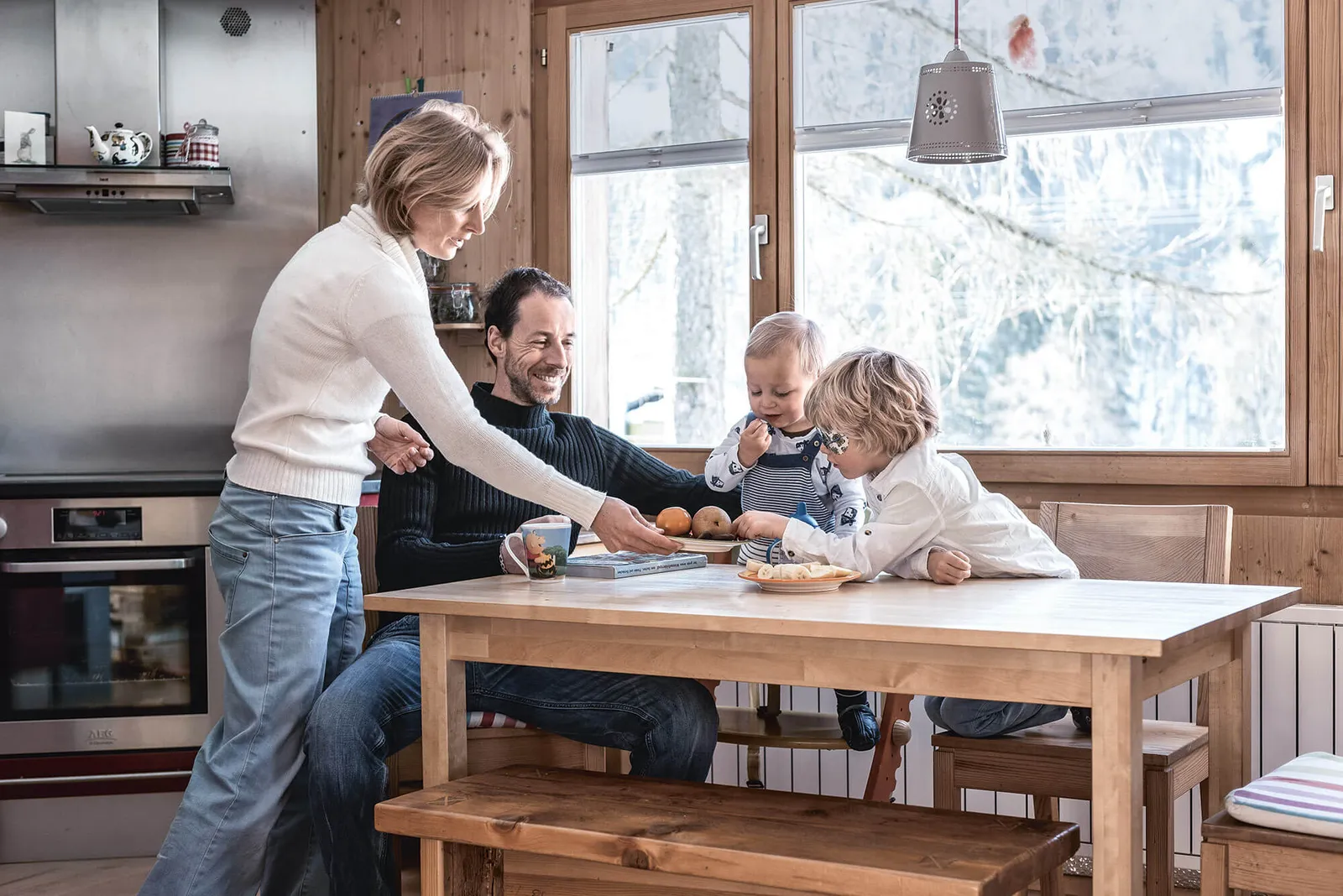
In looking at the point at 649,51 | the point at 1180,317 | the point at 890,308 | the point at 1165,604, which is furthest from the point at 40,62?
the point at 1165,604

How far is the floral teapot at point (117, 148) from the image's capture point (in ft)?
12.6

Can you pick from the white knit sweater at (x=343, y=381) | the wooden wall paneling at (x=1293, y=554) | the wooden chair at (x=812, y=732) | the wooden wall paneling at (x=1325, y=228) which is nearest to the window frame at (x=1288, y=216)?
the wooden wall paneling at (x=1325, y=228)

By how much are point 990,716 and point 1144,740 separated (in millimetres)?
295

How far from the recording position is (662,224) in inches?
157

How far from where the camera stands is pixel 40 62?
159 inches

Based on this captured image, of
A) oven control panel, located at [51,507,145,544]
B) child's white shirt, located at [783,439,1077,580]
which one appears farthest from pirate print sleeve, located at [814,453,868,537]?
oven control panel, located at [51,507,145,544]

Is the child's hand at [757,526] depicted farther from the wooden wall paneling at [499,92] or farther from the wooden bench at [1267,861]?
the wooden wall paneling at [499,92]

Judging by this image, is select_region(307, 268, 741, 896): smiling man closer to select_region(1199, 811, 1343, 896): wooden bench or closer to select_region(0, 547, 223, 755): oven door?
select_region(1199, 811, 1343, 896): wooden bench

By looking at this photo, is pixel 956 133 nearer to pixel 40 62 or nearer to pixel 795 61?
pixel 795 61

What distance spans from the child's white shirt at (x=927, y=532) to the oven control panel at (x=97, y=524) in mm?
2012

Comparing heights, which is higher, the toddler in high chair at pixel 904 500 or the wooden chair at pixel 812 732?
the toddler in high chair at pixel 904 500

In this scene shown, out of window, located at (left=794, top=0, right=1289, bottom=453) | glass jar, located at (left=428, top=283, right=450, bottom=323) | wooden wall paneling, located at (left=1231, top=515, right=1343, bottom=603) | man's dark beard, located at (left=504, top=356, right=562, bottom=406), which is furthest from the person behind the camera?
glass jar, located at (left=428, top=283, right=450, bottom=323)

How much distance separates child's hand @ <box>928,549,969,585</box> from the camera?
2.13m

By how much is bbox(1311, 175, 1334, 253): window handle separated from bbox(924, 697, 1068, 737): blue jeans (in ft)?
4.67
